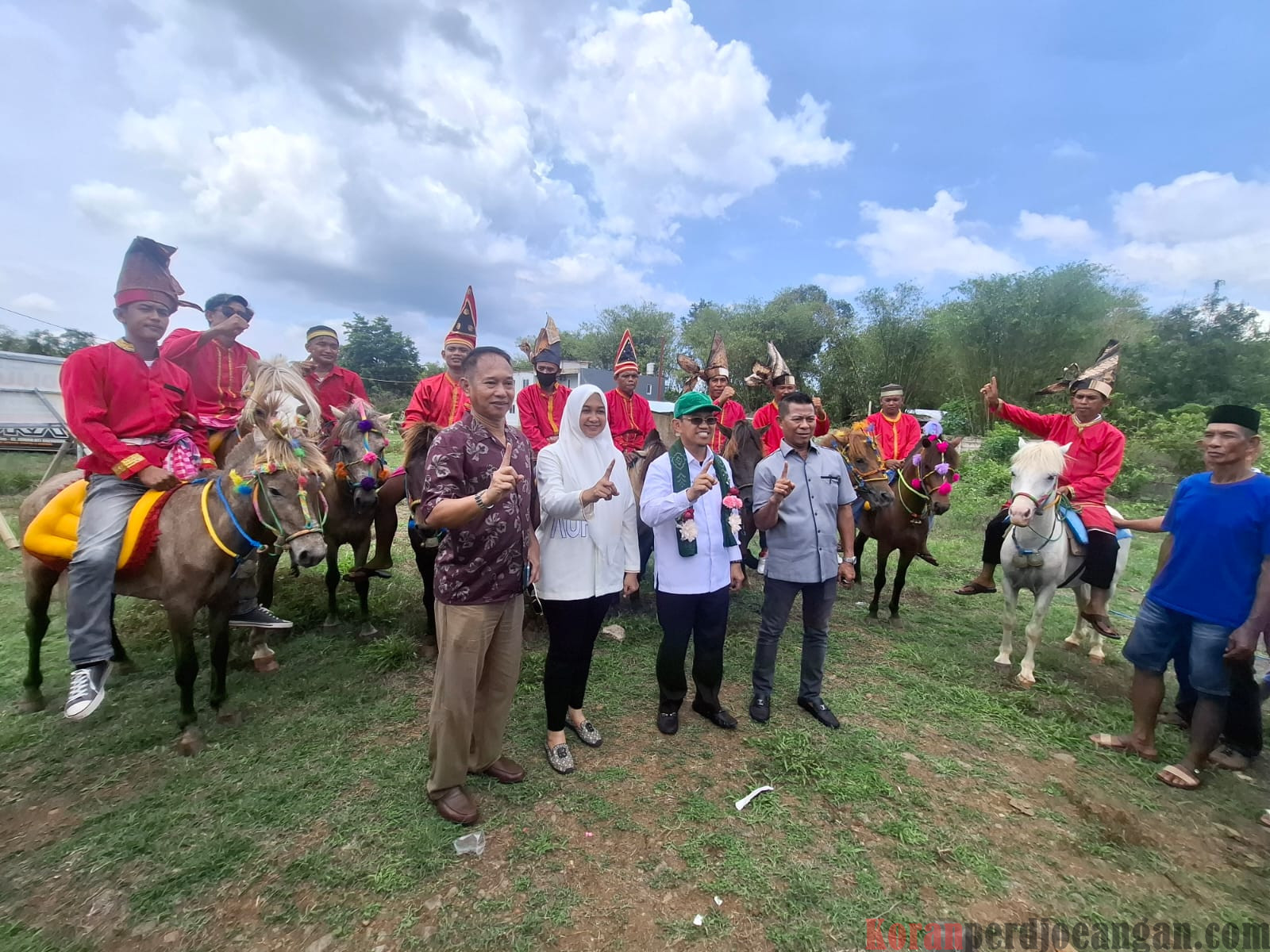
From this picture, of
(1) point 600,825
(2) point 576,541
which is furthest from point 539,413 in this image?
(1) point 600,825

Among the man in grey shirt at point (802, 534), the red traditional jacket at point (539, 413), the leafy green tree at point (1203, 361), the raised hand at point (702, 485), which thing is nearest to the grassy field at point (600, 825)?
the man in grey shirt at point (802, 534)

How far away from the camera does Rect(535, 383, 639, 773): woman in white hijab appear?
3170 mm

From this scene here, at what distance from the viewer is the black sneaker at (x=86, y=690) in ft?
10.5

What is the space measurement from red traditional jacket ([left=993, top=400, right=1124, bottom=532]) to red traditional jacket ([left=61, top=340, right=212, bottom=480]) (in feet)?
23.1

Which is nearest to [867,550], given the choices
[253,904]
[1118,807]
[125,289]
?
[1118,807]

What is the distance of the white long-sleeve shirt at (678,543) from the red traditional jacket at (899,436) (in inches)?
172

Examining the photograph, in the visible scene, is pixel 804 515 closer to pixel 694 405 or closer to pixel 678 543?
pixel 678 543

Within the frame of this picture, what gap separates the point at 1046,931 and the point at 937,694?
235cm

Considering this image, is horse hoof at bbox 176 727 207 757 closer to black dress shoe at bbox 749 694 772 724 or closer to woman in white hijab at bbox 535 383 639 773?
woman in white hijab at bbox 535 383 639 773

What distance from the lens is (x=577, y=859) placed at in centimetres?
283

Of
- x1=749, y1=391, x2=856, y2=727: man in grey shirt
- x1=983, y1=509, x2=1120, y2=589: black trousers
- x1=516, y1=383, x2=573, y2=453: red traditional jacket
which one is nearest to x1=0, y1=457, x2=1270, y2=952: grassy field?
x1=749, y1=391, x2=856, y2=727: man in grey shirt

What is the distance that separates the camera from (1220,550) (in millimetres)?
3500

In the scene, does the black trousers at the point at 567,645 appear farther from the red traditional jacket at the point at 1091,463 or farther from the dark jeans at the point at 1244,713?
the red traditional jacket at the point at 1091,463

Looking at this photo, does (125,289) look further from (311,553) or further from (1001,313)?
(1001,313)
